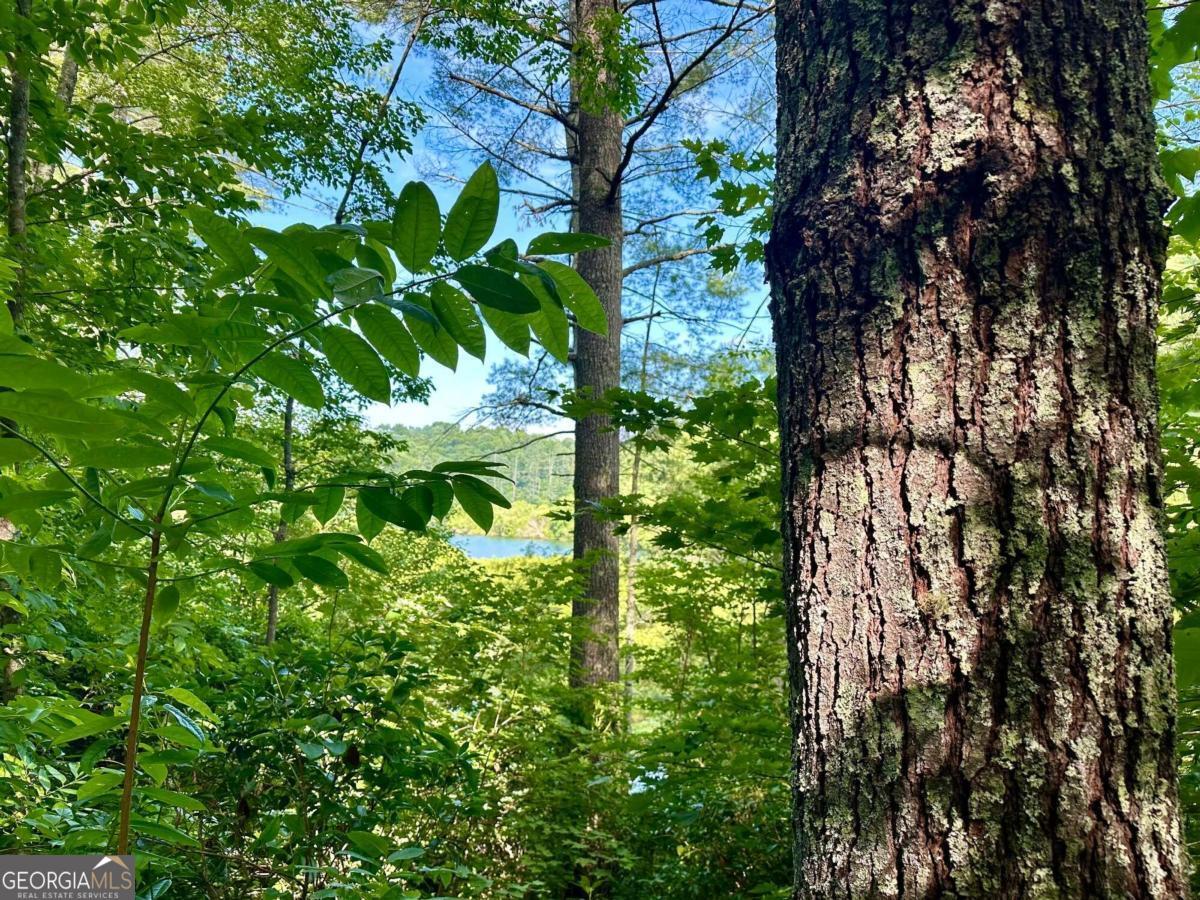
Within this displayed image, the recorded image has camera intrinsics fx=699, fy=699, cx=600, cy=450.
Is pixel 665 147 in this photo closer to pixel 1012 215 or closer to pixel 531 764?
pixel 531 764

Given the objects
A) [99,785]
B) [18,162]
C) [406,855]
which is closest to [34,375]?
[99,785]

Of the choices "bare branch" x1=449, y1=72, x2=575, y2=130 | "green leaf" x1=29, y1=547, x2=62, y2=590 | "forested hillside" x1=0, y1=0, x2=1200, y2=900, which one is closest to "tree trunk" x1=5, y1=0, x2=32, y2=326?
"forested hillside" x1=0, y1=0, x2=1200, y2=900

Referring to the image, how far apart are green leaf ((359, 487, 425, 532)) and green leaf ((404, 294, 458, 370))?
165 mm

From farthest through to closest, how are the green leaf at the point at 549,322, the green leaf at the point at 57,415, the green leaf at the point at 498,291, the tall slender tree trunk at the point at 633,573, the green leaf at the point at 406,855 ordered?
the tall slender tree trunk at the point at 633,573, the green leaf at the point at 406,855, the green leaf at the point at 549,322, the green leaf at the point at 498,291, the green leaf at the point at 57,415

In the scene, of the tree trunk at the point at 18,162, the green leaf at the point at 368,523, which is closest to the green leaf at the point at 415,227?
the green leaf at the point at 368,523

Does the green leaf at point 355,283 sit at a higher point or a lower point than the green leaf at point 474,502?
higher

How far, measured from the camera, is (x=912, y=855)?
82cm

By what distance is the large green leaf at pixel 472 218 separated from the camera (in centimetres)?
64

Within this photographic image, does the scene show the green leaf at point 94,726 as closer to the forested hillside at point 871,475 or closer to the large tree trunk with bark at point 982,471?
the forested hillside at point 871,475

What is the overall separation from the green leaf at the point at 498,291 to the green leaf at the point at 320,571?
1.11 ft

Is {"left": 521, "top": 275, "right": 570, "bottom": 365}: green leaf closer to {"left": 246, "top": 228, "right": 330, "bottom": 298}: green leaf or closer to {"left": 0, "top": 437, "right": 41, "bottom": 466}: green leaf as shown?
{"left": 246, "top": 228, "right": 330, "bottom": 298}: green leaf

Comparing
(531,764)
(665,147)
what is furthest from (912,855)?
(665,147)

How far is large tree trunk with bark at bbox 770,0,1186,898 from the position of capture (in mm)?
794

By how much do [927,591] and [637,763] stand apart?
8.32 feet
